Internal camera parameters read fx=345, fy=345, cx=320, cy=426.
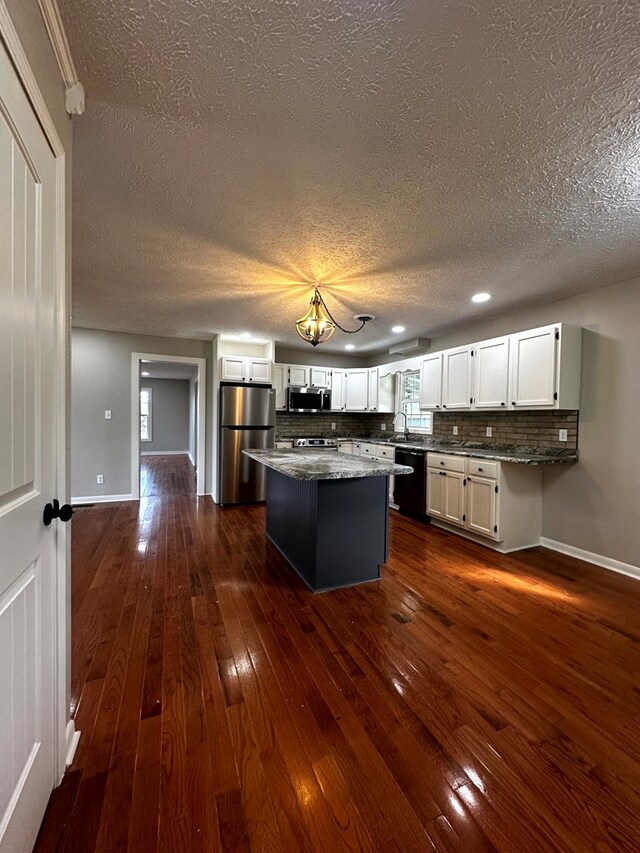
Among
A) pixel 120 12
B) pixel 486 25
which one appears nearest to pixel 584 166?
pixel 486 25

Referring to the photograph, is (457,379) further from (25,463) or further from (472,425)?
(25,463)

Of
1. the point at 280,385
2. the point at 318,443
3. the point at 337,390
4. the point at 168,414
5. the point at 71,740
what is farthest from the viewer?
the point at 168,414

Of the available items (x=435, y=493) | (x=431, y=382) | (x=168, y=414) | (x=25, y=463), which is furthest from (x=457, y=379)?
(x=168, y=414)

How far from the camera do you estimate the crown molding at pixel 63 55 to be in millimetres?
993

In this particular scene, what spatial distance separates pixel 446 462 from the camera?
12.7 ft

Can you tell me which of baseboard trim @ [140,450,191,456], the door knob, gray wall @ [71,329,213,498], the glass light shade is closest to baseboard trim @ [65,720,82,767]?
the door knob

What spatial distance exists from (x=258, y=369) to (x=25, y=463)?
4.40 meters

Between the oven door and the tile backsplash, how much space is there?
466mm

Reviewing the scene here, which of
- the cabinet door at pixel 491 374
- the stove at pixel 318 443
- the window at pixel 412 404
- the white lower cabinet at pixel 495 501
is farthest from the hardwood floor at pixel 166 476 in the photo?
the cabinet door at pixel 491 374

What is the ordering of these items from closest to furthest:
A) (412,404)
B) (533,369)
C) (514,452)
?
1. (533,369)
2. (514,452)
3. (412,404)

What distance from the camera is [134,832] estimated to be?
1035 mm

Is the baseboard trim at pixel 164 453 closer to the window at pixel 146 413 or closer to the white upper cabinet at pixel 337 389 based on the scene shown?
the window at pixel 146 413

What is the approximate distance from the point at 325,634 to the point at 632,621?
6.43ft

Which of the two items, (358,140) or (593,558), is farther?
(593,558)
